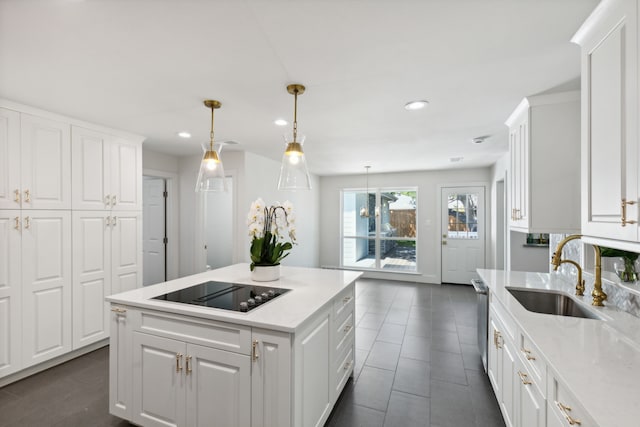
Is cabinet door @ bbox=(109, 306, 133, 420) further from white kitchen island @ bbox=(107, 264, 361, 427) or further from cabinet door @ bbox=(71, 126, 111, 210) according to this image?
cabinet door @ bbox=(71, 126, 111, 210)

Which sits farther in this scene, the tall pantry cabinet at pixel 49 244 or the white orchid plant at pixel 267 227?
the tall pantry cabinet at pixel 49 244

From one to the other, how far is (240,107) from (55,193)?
194cm

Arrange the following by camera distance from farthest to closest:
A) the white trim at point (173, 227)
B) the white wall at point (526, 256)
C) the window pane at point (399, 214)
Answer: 1. the window pane at point (399, 214)
2. the white trim at point (173, 227)
3. the white wall at point (526, 256)

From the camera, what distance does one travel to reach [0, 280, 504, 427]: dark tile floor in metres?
1.99

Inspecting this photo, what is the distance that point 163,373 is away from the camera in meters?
1.65

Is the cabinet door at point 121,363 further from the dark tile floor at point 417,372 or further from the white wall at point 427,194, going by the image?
the white wall at point 427,194

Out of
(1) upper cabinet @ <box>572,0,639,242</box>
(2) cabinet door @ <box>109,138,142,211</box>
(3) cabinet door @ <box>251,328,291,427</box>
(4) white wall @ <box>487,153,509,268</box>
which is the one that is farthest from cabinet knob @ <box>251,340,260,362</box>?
(4) white wall @ <box>487,153,509,268</box>

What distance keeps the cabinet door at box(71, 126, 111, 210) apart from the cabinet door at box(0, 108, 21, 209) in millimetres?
405

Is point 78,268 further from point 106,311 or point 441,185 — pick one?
point 441,185

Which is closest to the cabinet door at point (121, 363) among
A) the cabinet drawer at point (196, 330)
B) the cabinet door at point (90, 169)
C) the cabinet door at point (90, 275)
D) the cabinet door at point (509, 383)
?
the cabinet drawer at point (196, 330)

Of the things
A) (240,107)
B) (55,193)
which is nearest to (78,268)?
(55,193)

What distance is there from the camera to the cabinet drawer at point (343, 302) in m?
2.01

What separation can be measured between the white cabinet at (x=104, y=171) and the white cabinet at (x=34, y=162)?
9 centimetres

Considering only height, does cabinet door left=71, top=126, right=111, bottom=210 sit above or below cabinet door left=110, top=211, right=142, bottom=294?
above
